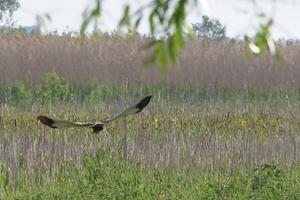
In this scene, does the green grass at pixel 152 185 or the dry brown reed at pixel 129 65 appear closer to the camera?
the green grass at pixel 152 185

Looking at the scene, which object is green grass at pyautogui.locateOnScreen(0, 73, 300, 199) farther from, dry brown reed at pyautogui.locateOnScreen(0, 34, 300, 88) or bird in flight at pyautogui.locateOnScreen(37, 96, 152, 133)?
dry brown reed at pyautogui.locateOnScreen(0, 34, 300, 88)

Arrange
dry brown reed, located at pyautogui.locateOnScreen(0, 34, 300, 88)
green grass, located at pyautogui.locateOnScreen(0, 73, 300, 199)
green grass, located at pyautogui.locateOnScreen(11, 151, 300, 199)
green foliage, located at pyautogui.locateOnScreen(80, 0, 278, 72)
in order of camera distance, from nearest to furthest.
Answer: green foliage, located at pyautogui.locateOnScreen(80, 0, 278, 72) < green grass, located at pyautogui.locateOnScreen(11, 151, 300, 199) < green grass, located at pyautogui.locateOnScreen(0, 73, 300, 199) < dry brown reed, located at pyautogui.locateOnScreen(0, 34, 300, 88)

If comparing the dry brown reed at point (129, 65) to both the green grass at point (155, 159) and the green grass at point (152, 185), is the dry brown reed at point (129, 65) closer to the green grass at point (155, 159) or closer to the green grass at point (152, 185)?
the green grass at point (155, 159)

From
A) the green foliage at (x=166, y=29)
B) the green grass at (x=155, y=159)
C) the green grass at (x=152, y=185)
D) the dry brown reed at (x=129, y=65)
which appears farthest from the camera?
the dry brown reed at (x=129, y=65)

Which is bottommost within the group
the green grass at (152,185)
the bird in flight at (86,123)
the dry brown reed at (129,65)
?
the green grass at (152,185)

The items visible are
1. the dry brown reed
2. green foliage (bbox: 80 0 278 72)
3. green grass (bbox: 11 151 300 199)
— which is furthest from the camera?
the dry brown reed

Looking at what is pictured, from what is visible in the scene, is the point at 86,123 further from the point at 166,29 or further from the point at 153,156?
the point at 153,156

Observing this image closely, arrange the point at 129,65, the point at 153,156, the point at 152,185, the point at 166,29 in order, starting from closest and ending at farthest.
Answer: the point at 166,29
the point at 152,185
the point at 153,156
the point at 129,65

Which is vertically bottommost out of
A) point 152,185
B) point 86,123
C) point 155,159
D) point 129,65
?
point 152,185

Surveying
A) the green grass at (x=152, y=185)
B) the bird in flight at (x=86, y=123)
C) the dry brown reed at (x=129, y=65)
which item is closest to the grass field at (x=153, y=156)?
the green grass at (x=152, y=185)

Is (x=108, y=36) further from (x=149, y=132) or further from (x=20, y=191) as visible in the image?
(x=20, y=191)

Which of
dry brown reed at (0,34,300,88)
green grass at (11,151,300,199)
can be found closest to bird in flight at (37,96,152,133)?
green grass at (11,151,300,199)

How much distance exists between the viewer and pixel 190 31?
2785mm

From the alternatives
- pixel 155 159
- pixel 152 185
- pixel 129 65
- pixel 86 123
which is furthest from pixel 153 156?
pixel 129 65
